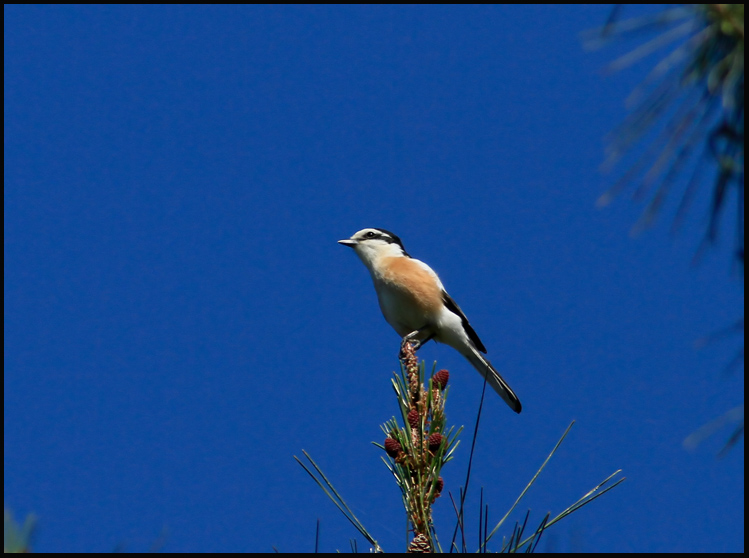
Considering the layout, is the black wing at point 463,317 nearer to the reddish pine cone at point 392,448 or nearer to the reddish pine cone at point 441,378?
the reddish pine cone at point 441,378

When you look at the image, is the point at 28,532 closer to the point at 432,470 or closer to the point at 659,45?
the point at 432,470

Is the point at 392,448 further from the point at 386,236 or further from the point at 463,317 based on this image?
the point at 386,236

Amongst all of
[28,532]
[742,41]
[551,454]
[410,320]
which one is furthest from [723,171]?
[410,320]

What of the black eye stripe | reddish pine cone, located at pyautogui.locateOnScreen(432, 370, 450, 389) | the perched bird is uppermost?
the black eye stripe

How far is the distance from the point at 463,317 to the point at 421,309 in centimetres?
42

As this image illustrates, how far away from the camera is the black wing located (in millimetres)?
6059

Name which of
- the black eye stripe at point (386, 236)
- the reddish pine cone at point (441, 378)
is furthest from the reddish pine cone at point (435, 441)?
the black eye stripe at point (386, 236)

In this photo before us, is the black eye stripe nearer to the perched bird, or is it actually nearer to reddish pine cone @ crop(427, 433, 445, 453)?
the perched bird

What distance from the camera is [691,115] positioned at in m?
1.90

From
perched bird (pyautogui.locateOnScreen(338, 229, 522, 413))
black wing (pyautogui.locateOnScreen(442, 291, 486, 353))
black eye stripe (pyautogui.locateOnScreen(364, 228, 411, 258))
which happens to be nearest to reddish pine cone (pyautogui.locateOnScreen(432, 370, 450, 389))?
perched bird (pyautogui.locateOnScreen(338, 229, 522, 413))

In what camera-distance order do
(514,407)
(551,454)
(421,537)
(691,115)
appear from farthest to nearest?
(514,407) → (551,454) → (421,537) → (691,115)

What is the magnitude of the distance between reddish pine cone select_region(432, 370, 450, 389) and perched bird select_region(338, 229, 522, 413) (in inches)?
99.2

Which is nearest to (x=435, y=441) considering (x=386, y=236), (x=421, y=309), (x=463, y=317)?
(x=421, y=309)

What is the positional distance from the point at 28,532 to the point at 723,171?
5.58 ft
